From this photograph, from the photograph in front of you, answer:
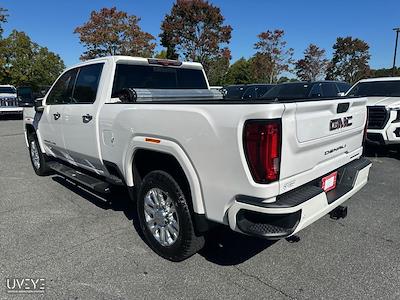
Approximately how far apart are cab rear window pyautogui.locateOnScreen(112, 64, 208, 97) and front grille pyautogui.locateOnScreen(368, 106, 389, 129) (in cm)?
421

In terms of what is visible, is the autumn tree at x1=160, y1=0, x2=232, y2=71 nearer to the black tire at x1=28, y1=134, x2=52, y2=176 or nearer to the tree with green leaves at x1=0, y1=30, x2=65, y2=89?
the tree with green leaves at x1=0, y1=30, x2=65, y2=89

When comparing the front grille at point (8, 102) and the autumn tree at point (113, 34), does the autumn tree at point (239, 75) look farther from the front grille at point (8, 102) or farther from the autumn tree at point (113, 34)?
the front grille at point (8, 102)

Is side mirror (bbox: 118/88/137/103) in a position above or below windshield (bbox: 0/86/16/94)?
below

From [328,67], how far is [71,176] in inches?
1544

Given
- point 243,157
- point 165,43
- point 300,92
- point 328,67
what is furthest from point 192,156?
point 328,67

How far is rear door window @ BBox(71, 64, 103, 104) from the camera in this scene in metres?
4.15

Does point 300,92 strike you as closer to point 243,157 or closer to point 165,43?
point 243,157

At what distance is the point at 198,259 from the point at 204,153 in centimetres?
120

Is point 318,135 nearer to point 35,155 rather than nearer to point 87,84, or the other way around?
point 87,84

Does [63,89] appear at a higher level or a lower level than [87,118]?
higher

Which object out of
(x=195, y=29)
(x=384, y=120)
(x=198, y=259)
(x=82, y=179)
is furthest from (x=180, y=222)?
(x=195, y=29)

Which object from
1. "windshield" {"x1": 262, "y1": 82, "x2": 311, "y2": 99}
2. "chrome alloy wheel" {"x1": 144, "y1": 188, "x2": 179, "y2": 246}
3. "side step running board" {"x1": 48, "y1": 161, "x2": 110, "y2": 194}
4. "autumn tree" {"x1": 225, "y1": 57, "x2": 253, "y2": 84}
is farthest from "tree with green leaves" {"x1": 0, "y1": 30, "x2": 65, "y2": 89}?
"chrome alloy wheel" {"x1": 144, "y1": 188, "x2": 179, "y2": 246}

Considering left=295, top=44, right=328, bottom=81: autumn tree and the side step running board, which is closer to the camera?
the side step running board

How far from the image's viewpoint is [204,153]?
2.61 m
